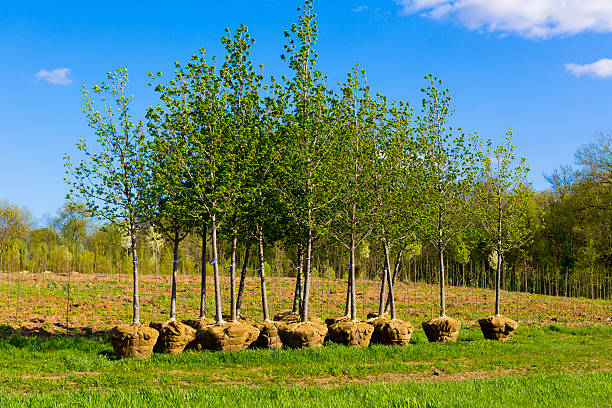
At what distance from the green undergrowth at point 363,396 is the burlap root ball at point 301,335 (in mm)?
4158

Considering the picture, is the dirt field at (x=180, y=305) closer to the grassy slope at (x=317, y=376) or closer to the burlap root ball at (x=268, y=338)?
the grassy slope at (x=317, y=376)

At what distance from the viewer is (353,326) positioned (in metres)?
15.8

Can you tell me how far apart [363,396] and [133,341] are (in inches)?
271

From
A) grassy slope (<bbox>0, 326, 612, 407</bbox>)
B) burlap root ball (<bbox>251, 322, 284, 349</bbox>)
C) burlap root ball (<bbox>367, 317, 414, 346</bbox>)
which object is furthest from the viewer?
burlap root ball (<bbox>367, 317, 414, 346</bbox>)

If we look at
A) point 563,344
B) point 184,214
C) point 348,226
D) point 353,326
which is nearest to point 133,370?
point 184,214

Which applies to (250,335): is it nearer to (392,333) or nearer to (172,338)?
(172,338)

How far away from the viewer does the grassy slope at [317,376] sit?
9500 millimetres

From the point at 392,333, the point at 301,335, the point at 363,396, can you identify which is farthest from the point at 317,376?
the point at 392,333

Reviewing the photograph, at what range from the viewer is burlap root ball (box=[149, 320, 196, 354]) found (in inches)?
563

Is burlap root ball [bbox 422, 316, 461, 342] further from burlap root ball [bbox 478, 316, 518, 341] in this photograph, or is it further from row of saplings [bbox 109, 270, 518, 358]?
burlap root ball [bbox 478, 316, 518, 341]

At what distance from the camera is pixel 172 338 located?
1432cm

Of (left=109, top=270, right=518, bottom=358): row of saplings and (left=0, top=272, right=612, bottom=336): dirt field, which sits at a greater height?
(left=109, top=270, right=518, bottom=358): row of saplings

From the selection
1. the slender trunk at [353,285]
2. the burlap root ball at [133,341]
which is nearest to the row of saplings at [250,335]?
the burlap root ball at [133,341]

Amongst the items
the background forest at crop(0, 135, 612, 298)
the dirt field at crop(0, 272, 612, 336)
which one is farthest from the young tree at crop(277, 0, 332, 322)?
the background forest at crop(0, 135, 612, 298)
